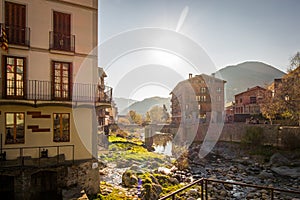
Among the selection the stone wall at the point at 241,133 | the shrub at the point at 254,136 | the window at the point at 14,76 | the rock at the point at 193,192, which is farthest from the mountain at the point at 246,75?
the window at the point at 14,76

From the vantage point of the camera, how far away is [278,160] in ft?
80.5

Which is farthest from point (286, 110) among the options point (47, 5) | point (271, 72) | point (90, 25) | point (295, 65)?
point (271, 72)

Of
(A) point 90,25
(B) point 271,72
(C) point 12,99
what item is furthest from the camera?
(B) point 271,72

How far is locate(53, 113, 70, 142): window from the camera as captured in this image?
12.0m

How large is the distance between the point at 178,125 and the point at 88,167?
36.1 metres

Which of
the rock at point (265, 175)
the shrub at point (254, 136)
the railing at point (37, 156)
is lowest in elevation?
the rock at point (265, 175)

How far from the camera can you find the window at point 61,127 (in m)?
12.0

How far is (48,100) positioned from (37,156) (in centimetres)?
272

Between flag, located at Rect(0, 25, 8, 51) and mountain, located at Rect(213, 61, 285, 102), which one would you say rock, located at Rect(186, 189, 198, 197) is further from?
mountain, located at Rect(213, 61, 285, 102)

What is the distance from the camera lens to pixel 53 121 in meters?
12.0

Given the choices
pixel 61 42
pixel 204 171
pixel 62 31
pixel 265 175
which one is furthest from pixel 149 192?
pixel 265 175

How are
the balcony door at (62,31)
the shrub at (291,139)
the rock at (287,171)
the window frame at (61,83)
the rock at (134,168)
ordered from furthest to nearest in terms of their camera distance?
1. the shrub at (291,139)
2. the rock at (287,171)
3. the rock at (134,168)
4. the balcony door at (62,31)
5. the window frame at (61,83)

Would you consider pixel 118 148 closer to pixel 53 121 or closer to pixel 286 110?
pixel 53 121

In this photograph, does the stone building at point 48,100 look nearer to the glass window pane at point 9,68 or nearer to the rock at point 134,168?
→ the glass window pane at point 9,68
